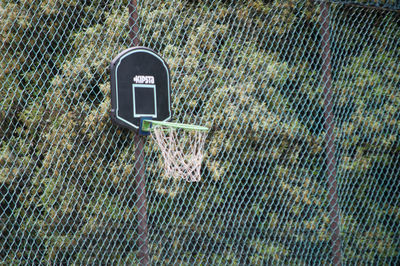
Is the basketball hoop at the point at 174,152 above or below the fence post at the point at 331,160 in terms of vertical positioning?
above

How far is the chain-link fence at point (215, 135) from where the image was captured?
134 inches

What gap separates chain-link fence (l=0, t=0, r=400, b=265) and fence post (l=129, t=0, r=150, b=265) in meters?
0.01

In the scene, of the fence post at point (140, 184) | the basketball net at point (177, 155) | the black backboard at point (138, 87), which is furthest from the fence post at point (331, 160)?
the fence post at point (140, 184)

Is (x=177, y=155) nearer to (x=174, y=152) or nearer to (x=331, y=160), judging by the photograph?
(x=174, y=152)

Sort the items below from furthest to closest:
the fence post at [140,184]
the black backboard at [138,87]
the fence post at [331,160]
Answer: the fence post at [331,160]
the fence post at [140,184]
the black backboard at [138,87]

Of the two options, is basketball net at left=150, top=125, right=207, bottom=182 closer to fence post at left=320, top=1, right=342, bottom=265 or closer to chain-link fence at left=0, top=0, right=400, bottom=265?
chain-link fence at left=0, top=0, right=400, bottom=265

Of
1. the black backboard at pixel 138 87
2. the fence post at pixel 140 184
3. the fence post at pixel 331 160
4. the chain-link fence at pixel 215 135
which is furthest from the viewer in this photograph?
the fence post at pixel 331 160

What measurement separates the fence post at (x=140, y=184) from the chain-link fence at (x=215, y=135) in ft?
0.05

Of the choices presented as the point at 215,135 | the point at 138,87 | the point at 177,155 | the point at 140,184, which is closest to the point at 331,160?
the point at 215,135

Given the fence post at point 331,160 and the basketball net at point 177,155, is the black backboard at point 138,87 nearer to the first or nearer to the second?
the basketball net at point 177,155

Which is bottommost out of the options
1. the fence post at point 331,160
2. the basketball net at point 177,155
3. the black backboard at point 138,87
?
the fence post at point 331,160

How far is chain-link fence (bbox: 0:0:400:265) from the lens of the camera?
11.2 feet

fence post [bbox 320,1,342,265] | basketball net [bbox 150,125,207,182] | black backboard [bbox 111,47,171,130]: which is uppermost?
black backboard [bbox 111,47,171,130]

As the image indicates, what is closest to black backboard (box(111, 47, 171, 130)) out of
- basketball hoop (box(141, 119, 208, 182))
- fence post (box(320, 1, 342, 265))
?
basketball hoop (box(141, 119, 208, 182))
